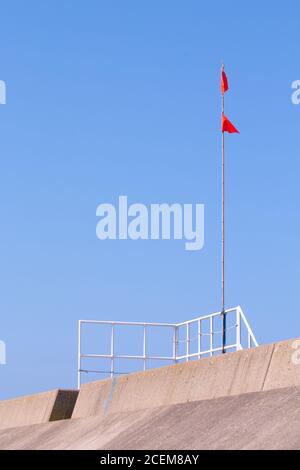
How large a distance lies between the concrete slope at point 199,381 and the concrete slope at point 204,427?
130 mm

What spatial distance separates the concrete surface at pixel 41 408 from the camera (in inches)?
591

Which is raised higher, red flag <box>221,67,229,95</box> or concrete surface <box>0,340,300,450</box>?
red flag <box>221,67,229,95</box>

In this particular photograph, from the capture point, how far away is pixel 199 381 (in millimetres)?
10734

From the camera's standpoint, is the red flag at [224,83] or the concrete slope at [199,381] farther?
the red flag at [224,83]

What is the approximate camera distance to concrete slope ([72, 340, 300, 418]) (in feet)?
30.2

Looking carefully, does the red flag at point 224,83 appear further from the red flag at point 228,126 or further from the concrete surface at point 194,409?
the concrete surface at point 194,409

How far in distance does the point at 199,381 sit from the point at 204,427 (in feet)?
4.47

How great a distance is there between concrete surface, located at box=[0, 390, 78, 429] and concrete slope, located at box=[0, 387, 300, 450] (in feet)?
6.13

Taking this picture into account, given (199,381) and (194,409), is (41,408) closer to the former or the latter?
(199,381)

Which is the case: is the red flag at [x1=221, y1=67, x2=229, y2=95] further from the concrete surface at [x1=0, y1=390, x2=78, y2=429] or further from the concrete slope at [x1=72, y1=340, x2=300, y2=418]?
the concrete slope at [x1=72, y1=340, x2=300, y2=418]

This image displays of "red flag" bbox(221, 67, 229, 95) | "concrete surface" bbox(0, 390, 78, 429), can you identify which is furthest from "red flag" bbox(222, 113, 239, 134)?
"concrete surface" bbox(0, 390, 78, 429)

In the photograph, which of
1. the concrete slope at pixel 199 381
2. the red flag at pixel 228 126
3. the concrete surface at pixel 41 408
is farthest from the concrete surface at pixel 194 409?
the red flag at pixel 228 126

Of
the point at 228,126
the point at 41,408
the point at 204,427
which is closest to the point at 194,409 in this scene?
the point at 204,427
